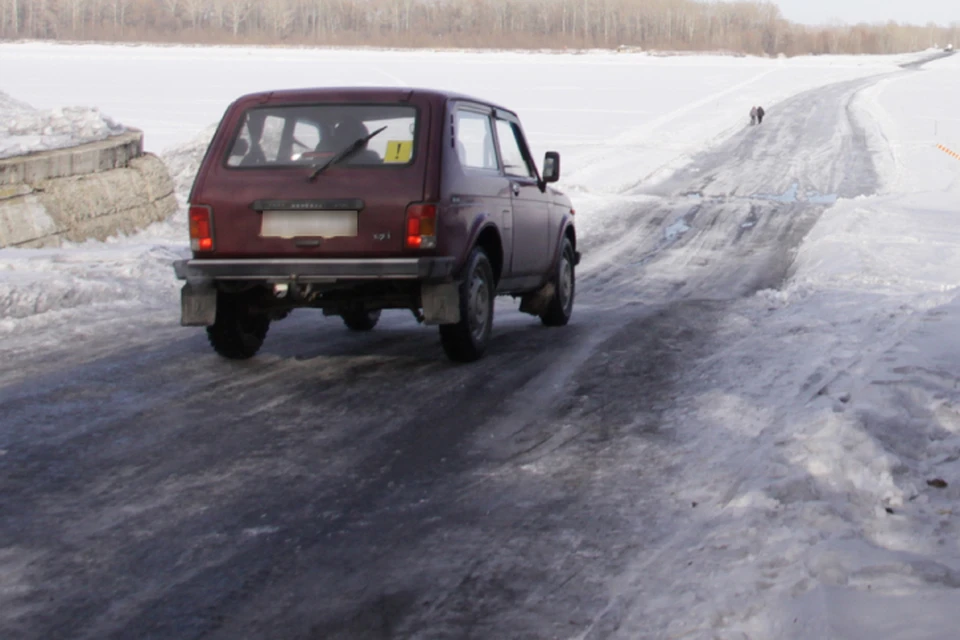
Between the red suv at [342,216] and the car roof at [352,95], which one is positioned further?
the car roof at [352,95]

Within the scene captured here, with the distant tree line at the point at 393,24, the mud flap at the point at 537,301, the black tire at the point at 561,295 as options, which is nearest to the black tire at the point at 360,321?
the mud flap at the point at 537,301

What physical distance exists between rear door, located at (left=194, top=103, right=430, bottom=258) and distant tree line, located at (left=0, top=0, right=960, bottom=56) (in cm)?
12508

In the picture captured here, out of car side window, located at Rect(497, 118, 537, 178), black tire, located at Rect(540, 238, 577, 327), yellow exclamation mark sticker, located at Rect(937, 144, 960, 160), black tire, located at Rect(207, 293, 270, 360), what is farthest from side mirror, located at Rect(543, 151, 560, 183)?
yellow exclamation mark sticker, located at Rect(937, 144, 960, 160)

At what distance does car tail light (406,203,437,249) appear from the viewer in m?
6.59

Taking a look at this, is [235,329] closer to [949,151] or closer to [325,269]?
[325,269]

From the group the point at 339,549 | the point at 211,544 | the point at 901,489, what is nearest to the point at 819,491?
the point at 901,489

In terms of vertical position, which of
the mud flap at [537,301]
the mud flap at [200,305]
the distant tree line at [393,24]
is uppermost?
the distant tree line at [393,24]

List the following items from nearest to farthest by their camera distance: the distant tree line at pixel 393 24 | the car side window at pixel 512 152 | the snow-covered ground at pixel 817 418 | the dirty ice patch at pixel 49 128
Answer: the snow-covered ground at pixel 817 418, the car side window at pixel 512 152, the dirty ice patch at pixel 49 128, the distant tree line at pixel 393 24

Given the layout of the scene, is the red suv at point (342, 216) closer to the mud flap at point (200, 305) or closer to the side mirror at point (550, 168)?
the mud flap at point (200, 305)

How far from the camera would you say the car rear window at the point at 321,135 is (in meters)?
6.80

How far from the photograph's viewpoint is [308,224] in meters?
6.65

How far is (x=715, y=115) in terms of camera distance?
4759cm

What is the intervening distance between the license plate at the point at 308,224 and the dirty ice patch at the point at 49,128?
6863 mm

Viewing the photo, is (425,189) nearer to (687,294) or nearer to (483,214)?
(483,214)
